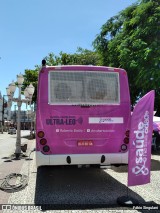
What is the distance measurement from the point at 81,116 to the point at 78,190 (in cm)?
186

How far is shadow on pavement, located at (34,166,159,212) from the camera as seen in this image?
6790mm

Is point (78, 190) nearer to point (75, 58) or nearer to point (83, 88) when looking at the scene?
point (83, 88)

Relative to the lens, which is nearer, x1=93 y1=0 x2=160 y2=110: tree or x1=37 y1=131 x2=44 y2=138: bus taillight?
x1=37 y1=131 x2=44 y2=138: bus taillight

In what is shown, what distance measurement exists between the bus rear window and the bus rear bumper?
1336 millimetres

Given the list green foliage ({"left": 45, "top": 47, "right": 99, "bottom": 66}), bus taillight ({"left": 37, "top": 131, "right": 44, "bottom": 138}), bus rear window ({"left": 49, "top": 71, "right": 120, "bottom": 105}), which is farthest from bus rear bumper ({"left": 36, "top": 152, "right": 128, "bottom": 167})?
green foliage ({"left": 45, "top": 47, "right": 99, "bottom": 66})

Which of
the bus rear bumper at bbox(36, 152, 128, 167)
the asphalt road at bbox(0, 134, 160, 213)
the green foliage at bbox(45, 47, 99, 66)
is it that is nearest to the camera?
the asphalt road at bbox(0, 134, 160, 213)

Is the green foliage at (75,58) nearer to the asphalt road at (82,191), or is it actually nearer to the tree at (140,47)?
the tree at (140,47)

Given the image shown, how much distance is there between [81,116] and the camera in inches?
322

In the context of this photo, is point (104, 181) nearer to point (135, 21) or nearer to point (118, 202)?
point (118, 202)

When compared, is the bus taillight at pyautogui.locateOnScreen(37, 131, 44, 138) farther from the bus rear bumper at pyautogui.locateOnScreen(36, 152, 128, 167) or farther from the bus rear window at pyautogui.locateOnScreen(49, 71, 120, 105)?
the bus rear window at pyautogui.locateOnScreen(49, 71, 120, 105)

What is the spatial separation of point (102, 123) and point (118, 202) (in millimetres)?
2202

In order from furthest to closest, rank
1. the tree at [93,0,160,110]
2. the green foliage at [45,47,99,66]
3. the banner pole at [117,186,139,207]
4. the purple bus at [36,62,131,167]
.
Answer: the green foliage at [45,47,99,66] < the tree at [93,0,160,110] < the purple bus at [36,62,131,167] < the banner pole at [117,186,139,207]

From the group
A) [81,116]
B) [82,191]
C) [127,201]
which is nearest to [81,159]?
[82,191]

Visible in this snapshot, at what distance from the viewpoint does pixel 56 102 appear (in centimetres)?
819
